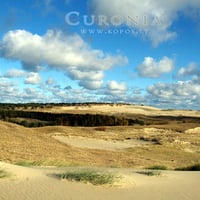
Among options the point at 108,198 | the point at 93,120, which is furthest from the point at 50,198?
the point at 93,120

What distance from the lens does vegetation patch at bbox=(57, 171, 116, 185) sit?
11.1 metres

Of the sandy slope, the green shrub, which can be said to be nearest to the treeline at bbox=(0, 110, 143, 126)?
the sandy slope

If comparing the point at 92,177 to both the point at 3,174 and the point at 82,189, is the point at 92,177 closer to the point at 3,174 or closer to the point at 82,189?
the point at 82,189

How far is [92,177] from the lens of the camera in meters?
11.2

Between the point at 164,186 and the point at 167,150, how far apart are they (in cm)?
3087

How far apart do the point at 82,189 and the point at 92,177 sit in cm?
76

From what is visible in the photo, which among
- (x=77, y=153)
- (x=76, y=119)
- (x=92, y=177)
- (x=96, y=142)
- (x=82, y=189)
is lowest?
(x=96, y=142)

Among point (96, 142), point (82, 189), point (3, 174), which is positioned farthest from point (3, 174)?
point (96, 142)

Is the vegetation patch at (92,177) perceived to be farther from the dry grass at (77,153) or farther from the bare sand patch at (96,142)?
the bare sand patch at (96,142)

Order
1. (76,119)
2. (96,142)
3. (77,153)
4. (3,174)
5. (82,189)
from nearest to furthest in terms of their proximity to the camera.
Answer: (82,189) → (3,174) → (77,153) → (96,142) → (76,119)

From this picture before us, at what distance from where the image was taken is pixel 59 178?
1140 cm

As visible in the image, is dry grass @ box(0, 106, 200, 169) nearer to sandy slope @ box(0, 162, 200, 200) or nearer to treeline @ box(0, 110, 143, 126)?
sandy slope @ box(0, 162, 200, 200)

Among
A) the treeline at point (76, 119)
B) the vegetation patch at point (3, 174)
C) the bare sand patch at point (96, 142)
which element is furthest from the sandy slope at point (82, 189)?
the treeline at point (76, 119)

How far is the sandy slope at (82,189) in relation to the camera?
9.84 m
